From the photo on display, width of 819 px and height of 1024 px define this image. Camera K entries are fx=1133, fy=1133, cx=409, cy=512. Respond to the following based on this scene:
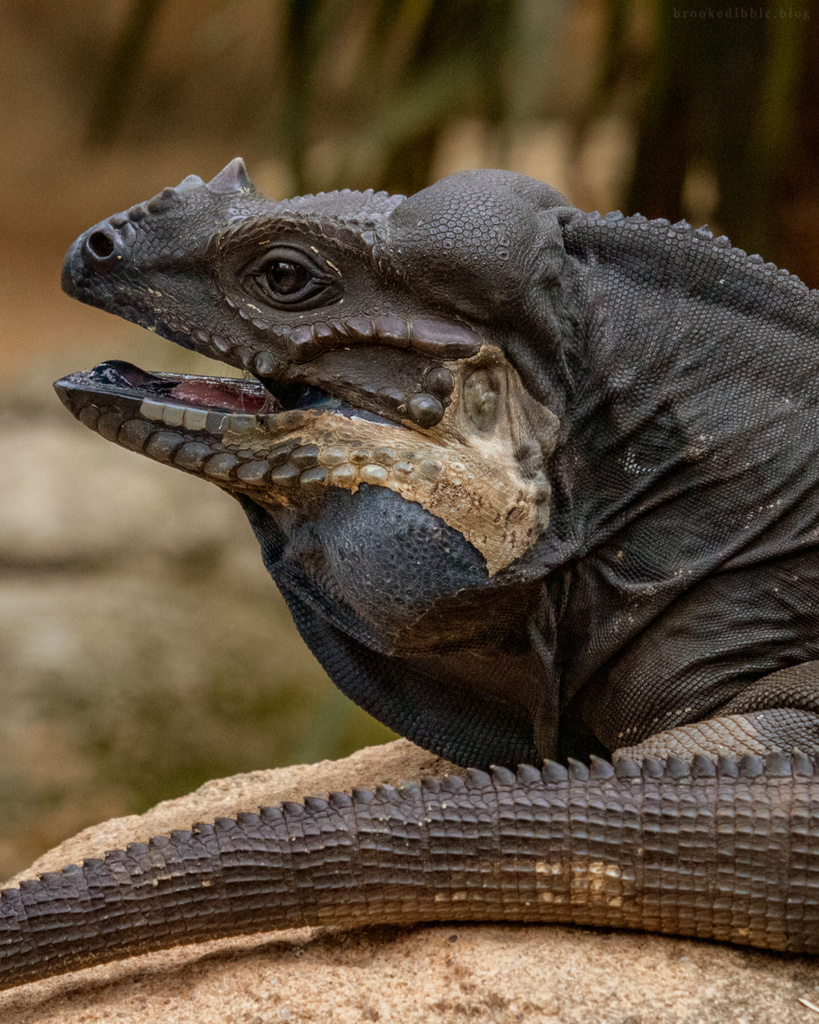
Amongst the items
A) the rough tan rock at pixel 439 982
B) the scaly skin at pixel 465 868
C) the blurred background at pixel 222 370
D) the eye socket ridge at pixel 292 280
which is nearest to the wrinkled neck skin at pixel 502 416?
the eye socket ridge at pixel 292 280

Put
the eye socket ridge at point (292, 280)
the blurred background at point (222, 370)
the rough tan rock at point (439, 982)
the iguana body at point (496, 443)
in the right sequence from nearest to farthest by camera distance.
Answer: the rough tan rock at point (439, 982)
the iguana body at point (496, 443)
the eye socket ridge at point (292, 280)
the blurred background at point (222, 370)

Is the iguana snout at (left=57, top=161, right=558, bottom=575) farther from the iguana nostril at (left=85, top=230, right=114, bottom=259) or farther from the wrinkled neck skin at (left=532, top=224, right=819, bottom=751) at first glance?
the wrinkled neck skin at (left=532, top=224, right=819, bottom=751)

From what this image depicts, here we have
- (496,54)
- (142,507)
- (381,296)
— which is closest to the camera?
(381,296)

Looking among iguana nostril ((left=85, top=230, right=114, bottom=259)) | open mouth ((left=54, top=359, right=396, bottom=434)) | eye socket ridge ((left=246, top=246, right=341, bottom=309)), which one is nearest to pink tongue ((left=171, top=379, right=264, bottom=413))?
open mouth ((left=54, top=359, right=396, bottom=434))

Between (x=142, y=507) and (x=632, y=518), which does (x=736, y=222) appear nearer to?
(x=632, y=518)

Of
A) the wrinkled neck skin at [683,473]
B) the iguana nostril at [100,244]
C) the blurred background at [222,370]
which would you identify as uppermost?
the blurred background at [222,370]

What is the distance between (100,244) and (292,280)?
1.86 ft

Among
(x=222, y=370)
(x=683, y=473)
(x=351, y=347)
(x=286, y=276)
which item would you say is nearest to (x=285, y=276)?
(x=286, y=276)

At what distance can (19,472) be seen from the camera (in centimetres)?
1058

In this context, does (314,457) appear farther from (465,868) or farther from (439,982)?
(439,982)

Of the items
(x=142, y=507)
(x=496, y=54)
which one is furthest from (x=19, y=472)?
(x=496, y=54)

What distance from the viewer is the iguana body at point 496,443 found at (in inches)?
114

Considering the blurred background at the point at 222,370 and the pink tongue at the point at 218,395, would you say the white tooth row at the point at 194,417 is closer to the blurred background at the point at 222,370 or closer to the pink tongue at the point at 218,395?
the pink tongue at the point at 218,395

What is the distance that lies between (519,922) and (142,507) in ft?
26.8
